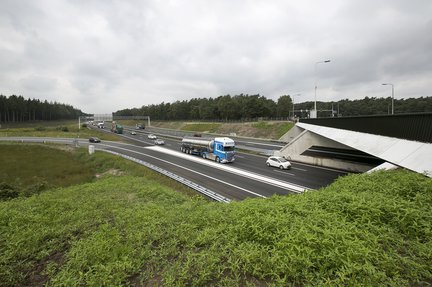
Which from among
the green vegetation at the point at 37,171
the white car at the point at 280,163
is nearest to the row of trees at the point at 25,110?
the green vegetation at the point at 37,171

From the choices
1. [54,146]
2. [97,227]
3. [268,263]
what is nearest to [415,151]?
[268,263]

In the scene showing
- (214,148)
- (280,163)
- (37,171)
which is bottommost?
(37,171)

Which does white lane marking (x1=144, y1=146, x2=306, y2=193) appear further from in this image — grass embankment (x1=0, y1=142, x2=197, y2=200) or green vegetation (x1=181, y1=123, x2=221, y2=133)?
green vegetation (x1=181, y1=123, x2=221, y2=133)

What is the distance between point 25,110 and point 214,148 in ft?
473

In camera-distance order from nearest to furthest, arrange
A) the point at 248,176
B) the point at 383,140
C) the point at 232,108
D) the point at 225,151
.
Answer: the point at 383,140
the point at 248,176
the point at 225,151
the point at 232,108

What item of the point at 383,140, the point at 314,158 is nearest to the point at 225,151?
the point at 314,158

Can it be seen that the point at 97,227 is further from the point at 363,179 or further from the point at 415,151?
the point at 415,151

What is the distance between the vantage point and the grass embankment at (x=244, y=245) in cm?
409

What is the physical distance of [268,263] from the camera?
4281mm

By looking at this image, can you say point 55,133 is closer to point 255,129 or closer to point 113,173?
point 113,173

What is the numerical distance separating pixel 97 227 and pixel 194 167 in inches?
920

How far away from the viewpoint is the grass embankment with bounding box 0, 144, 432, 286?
4090mm

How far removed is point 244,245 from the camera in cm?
507

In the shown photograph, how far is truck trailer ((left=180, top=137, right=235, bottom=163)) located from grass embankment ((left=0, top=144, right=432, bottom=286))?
2520 centimetres
